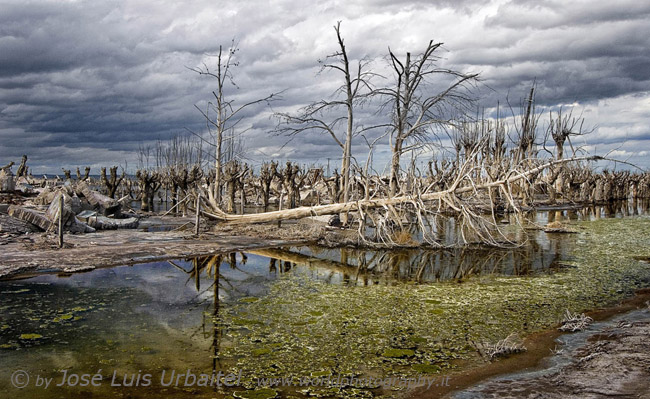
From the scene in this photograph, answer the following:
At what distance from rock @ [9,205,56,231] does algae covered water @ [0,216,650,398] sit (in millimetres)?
5888

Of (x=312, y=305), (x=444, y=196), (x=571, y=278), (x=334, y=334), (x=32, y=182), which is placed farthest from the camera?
(x=32, y=182)

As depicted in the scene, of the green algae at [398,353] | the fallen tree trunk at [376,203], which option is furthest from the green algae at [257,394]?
the fallen tree trunk at [376,203]

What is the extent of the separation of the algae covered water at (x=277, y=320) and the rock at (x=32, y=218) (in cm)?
589

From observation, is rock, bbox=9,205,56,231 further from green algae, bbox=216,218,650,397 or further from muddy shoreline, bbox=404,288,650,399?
muddy shoreline, bbox=404,288,650,399

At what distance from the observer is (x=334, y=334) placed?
639 cm

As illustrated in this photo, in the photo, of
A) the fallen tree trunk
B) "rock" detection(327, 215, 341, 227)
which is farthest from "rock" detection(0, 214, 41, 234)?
"rock" detection(327, 215, 341, 227)

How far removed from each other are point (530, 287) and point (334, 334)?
5.11m

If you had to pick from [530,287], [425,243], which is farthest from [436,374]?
[425,243]

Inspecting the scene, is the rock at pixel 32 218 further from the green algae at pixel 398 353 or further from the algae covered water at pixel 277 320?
the green algae at pixel 398 353

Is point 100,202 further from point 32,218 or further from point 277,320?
point 277,320

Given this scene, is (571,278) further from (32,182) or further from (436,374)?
(32,182)

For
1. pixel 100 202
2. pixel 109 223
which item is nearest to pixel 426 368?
pixel 109 223

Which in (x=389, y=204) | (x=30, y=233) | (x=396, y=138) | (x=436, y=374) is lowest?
(x=436, y=374)

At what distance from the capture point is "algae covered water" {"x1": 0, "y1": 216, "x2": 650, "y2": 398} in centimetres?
496
